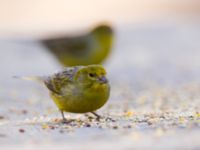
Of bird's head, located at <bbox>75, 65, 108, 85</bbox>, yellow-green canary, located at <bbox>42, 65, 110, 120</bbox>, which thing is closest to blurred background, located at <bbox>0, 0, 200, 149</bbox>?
yellow-green canary, located at <bbox>42, 65, 110, 120</bbox>

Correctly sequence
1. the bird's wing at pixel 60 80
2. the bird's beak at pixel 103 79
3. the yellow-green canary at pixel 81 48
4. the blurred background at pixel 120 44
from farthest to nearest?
the yellow-green canary at pixel 81 48 < the blurred background at pixel 120 44 < the bird's wing at pixel 60 80 < the bird's beak at pixel 103 79

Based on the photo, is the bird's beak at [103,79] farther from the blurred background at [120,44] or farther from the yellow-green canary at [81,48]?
the yellow-green canary at [81,48]

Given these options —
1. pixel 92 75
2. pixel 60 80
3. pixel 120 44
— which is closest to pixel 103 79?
pixel 92 75

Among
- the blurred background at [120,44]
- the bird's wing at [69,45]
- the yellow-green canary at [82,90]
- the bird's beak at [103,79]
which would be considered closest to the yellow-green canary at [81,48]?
the bird's wing at [69,45]

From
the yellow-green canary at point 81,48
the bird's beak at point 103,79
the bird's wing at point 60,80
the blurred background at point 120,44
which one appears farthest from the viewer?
the yellow-green canary at point 81,48

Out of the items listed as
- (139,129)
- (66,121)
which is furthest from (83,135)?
(66,121)

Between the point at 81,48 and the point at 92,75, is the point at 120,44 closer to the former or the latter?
the point at 81,48
